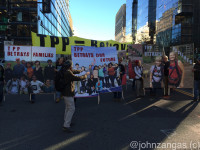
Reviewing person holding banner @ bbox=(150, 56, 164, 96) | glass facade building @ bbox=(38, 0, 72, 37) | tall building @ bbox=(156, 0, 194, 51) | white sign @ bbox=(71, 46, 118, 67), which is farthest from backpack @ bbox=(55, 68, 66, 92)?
tall building @ bbox=(156, 0, 194, 51)

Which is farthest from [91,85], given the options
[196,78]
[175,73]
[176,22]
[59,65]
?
[176,22]

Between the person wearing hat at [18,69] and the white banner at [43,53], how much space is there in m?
0.58

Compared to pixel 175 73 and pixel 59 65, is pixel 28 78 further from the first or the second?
pixel 175 73

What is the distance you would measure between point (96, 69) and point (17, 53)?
331 cm

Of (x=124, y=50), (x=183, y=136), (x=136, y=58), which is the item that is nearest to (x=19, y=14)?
(x=124, y=50)

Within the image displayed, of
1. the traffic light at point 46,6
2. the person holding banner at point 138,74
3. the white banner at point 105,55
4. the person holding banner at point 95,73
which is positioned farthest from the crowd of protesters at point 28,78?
the traffic light at point 46,6

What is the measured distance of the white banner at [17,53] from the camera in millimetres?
7043

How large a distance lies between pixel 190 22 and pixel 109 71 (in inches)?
1834

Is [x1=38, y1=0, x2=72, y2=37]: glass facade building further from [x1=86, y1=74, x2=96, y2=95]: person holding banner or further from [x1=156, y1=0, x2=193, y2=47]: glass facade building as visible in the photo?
[x1=156, y1=0, x2=193, y2=47]: glass facade building

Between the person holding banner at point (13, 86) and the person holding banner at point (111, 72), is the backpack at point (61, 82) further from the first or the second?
the person holding banner at point (13, 86)

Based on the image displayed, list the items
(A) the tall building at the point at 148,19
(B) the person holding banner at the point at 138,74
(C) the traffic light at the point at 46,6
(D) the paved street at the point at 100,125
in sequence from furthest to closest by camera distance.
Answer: (A) the tall building at the point at 148,19
(C) the traffic light at the point at 46,6
(B) the person holding banner at the point at 138,74
(D) the paved street at the point at 100,125

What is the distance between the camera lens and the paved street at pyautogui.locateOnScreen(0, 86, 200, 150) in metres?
3.84

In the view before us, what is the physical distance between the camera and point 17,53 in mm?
7145

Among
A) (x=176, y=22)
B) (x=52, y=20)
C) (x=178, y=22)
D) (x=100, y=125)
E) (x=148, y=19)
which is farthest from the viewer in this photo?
(x=148, y=19)
